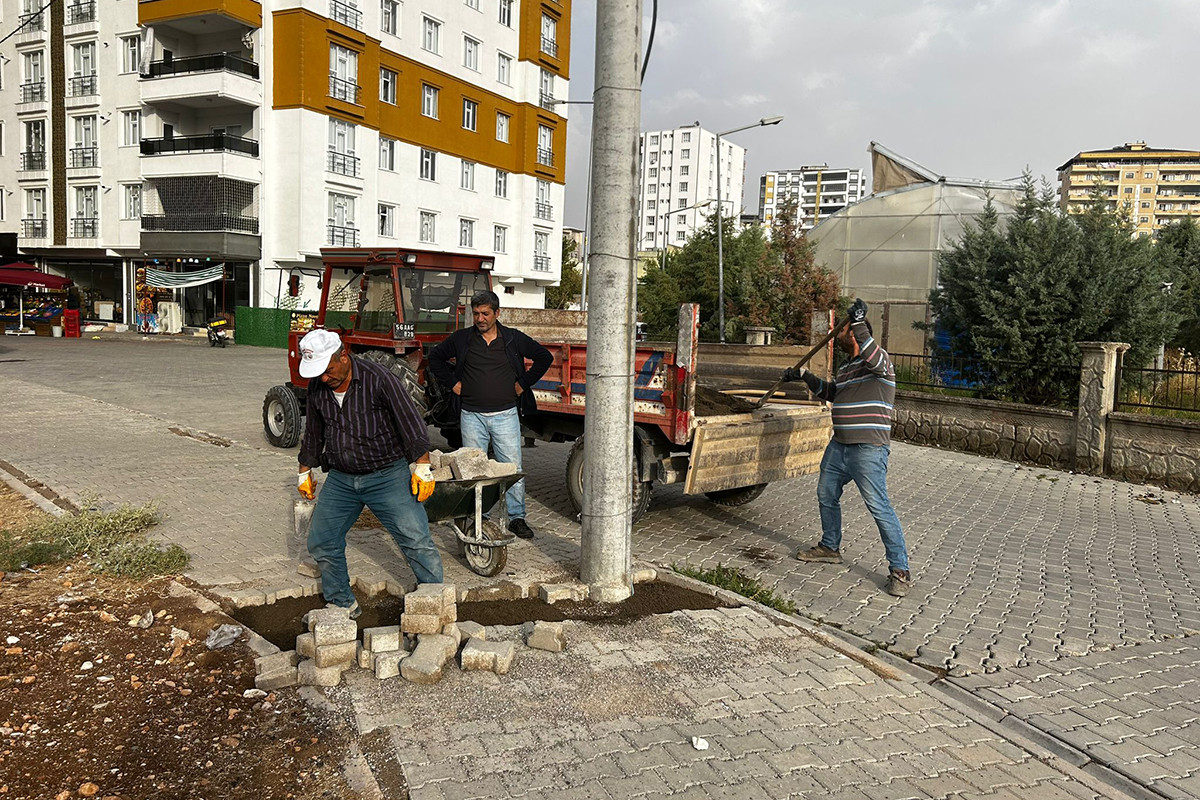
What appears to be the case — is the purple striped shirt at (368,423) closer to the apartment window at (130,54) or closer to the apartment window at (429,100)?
the apartment window at (429,100)

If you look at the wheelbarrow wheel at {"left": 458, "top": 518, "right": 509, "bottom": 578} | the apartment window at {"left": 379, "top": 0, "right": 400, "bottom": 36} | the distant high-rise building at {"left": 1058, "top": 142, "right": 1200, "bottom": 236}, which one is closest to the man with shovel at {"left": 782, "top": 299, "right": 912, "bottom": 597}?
the wheelbarrow wheel at {"left": 458, "top": 518, "right": 509, "bottom": 578}

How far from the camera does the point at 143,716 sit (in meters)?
3.68

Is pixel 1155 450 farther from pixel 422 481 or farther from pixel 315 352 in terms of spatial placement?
pixel 315 352

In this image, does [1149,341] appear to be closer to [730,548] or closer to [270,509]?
[730,548]

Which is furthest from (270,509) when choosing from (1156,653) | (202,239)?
(202,239)

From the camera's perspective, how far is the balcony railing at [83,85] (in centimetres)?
3416

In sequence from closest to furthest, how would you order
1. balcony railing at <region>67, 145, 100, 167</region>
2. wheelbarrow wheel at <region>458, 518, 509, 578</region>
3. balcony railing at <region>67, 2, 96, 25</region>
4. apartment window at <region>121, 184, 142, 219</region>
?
1. wheelbarrow wheel at <region>458, 518, 509, 578</region>
2. apartment window at <region>121, 184, 142, 219</region>
3. balcony railing at <region>67, 2, 96, 25</region>
4. balcony railing at <region>67, 145, 100, 167</region>

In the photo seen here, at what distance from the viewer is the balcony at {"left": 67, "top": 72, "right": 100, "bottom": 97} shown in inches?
1344

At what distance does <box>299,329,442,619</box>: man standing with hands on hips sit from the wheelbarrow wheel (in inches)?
33.3

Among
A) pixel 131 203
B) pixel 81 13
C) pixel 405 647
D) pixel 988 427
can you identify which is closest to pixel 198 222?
pixel 131 203

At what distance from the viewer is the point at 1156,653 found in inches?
198

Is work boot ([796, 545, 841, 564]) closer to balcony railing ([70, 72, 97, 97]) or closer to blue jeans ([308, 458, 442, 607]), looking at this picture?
blue jeans ([308, 458, 442, 607])

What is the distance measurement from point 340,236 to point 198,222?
4.99 meters

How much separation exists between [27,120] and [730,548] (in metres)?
41.1
